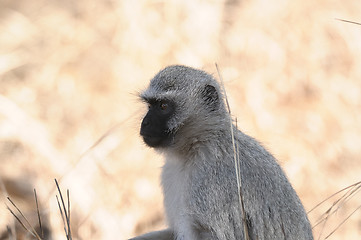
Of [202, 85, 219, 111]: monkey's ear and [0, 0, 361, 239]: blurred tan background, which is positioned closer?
[202, 85, 219, 111]: monkey's ear

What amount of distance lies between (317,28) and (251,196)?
635cm

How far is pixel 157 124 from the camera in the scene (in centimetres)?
383

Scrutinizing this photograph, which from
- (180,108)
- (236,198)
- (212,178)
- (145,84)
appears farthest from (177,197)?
(145,84)

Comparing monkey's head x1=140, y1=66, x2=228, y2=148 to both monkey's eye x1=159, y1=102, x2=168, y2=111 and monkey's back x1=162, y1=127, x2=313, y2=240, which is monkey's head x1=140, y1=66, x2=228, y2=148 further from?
monkey's back x1=162, y1=127, x2=313, y2=240

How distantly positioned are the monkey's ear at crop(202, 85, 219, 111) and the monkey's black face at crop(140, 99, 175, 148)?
0.23m

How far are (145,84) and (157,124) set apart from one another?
4165mm

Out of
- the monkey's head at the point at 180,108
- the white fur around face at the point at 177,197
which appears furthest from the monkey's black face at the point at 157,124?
the white fur around face at the point at 177,197

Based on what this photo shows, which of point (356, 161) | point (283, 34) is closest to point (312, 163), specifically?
point (356, 161)

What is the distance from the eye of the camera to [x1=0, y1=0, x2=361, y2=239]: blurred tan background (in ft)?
25.8

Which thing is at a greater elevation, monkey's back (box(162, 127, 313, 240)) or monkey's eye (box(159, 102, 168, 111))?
monkey's eye (box(159, 102, 168, 111))

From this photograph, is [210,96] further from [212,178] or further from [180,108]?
[212,178]

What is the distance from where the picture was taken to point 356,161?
888 centimetres

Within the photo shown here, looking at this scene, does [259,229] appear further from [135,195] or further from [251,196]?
[135,195]

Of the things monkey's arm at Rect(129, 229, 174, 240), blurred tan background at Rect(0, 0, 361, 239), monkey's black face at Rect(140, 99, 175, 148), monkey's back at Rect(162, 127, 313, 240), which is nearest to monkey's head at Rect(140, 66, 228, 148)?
monkey's black face at Rect(140, 99, 175, 148)
